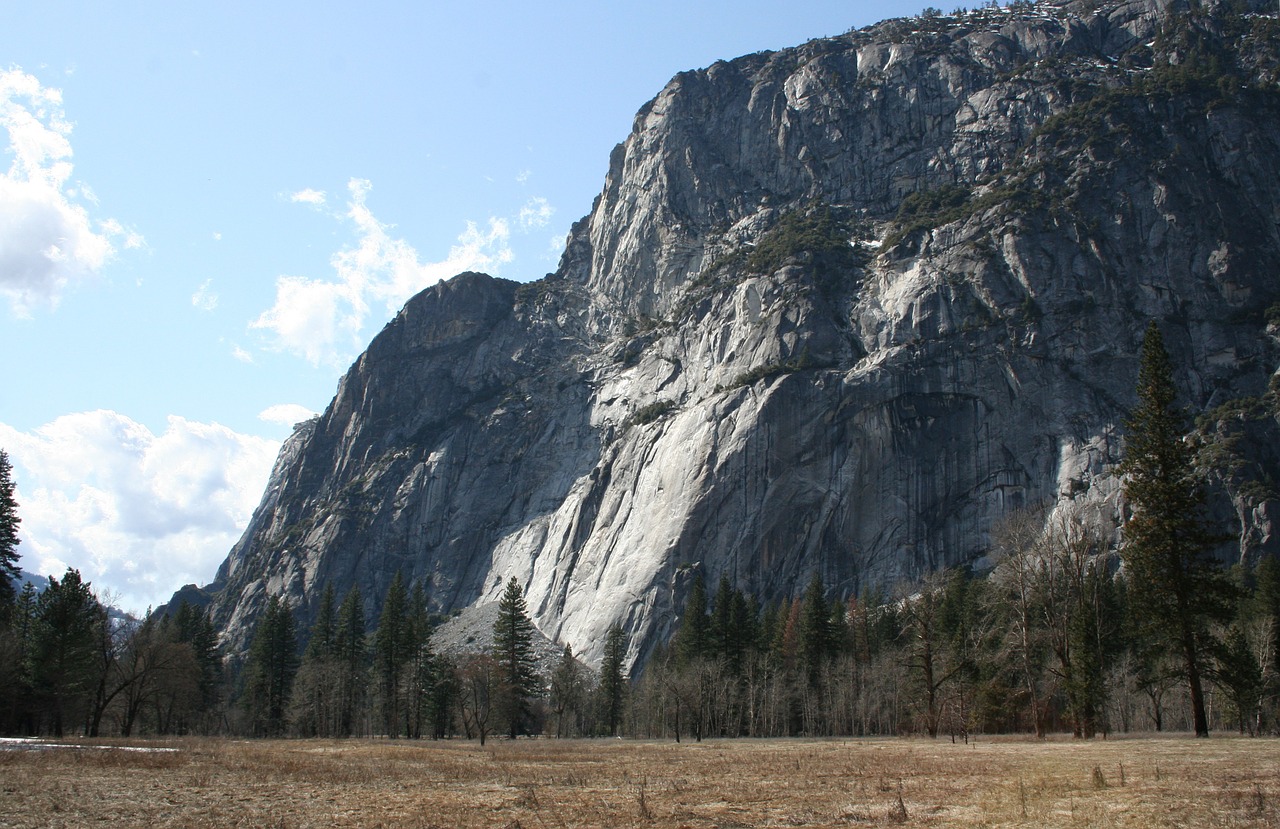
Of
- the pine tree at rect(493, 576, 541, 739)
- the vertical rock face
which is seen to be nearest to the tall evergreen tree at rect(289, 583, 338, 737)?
the pine tree at rect(493, 576, 541, 739)

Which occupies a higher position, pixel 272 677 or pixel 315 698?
pixel 272 677

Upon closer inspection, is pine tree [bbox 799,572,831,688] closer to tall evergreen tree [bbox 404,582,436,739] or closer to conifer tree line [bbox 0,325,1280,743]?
conifer tree line [bbox 0,325,1280,743]

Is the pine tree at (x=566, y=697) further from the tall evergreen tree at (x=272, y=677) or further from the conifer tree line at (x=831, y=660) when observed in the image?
the tall evergreen tree at (x=272, y=677)

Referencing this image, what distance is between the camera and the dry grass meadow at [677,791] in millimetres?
14812

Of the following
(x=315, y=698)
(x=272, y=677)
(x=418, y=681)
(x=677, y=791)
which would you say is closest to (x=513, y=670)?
(x=418, y=681)

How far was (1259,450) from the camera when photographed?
10538 centimetres

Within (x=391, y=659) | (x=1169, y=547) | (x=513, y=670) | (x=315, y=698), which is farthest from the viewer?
(x=391, y=659)

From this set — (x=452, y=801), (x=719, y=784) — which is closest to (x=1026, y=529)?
(x=719, y=784)

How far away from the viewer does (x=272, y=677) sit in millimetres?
83750

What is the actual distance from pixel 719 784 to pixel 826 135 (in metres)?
164

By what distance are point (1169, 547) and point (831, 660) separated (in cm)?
4442

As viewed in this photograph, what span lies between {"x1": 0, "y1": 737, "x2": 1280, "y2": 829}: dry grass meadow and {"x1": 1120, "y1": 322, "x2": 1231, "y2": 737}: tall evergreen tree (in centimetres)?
610

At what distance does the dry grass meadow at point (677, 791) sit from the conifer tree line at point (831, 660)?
30.0 ft

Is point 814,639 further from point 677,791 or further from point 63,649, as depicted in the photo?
point 677,791
